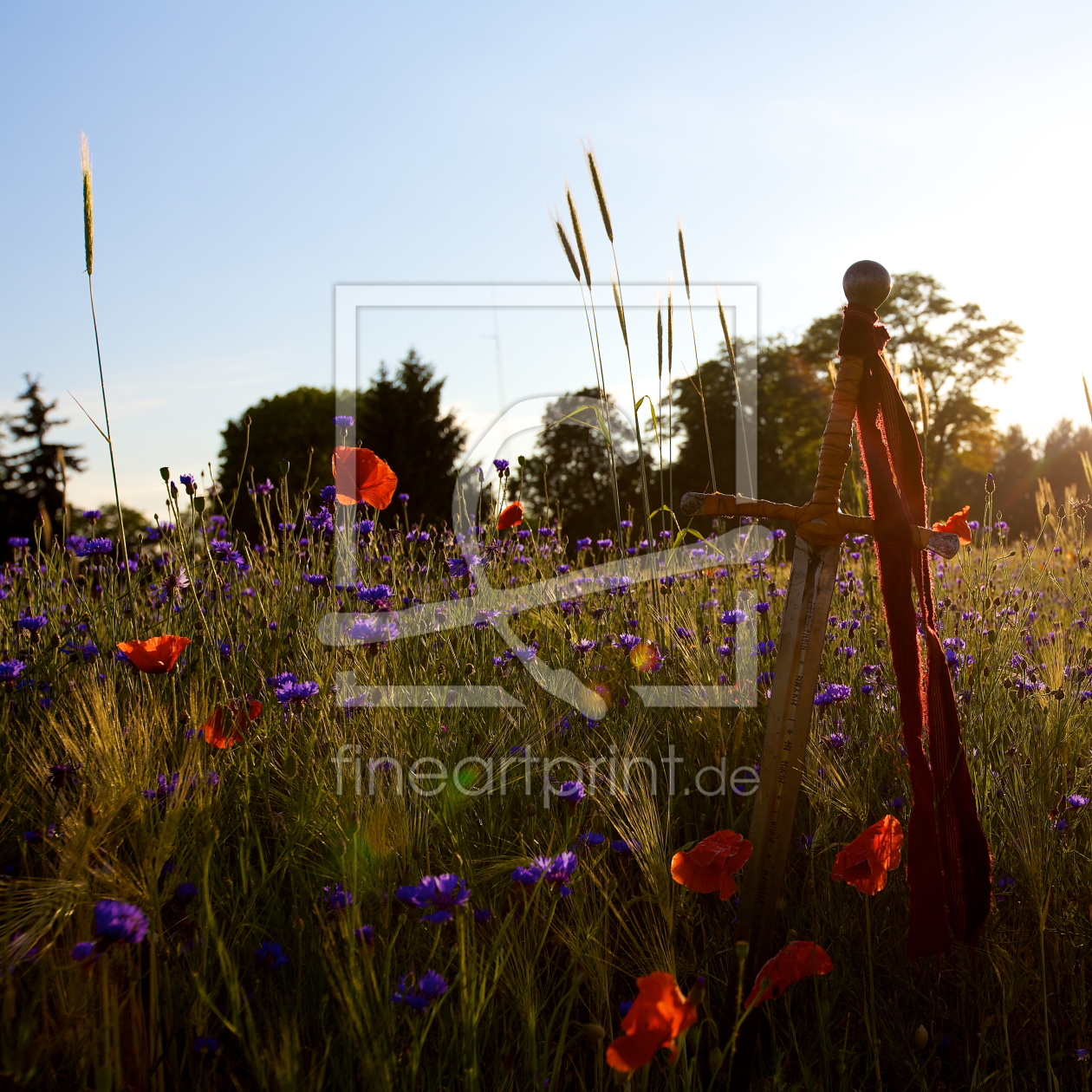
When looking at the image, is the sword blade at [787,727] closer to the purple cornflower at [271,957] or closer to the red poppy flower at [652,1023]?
the red poppy flower at [652,1023]

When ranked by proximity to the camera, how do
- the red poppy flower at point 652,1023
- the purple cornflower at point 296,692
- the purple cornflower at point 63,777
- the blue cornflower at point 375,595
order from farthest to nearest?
the blue cornflower at point 375,595 < the purple cornflower at point 296,692 < the purple cornflower at point 63,777 < the red poppy flower at point 652,1023

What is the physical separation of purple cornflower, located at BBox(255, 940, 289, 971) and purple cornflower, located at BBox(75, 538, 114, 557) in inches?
77.0

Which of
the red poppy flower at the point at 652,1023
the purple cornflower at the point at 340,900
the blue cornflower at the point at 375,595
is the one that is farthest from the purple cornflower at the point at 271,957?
the blue cornflower at the point at 375,595

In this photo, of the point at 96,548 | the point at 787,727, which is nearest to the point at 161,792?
the point at 787,727

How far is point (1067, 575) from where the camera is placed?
3.73m

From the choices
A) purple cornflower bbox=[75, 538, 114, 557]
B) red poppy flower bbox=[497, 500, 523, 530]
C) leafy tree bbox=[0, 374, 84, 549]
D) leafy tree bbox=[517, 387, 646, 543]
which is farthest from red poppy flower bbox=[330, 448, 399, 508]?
leafy tree bbox=[0, 374, 84, 549]

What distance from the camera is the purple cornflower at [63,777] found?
4.48 ft

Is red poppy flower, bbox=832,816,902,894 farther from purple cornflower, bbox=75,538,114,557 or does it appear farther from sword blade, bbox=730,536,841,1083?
purple cornflower, bbox=75,538,114,557

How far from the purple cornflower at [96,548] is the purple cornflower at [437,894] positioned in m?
2.15

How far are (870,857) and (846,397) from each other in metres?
0.76

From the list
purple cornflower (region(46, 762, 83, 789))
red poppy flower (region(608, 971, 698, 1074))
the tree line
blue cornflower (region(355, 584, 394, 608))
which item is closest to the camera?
red poppy flower (region(608, 971, 698, 1074))

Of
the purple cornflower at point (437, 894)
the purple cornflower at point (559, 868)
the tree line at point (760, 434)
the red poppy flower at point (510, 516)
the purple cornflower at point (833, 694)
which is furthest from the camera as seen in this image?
the tree line at point (760, 434)

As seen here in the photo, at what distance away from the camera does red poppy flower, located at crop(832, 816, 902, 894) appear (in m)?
1.25

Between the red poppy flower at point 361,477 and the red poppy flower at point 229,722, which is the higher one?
the red poppy flower at point 361,477
